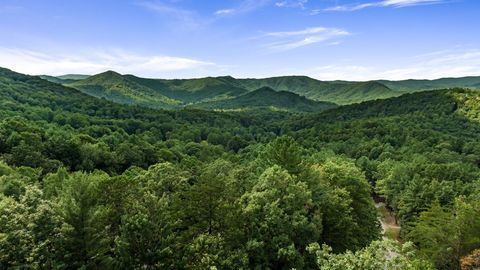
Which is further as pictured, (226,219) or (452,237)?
(452,237)

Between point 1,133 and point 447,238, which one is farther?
point 1,133

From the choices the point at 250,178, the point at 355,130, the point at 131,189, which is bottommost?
the point at 355,130

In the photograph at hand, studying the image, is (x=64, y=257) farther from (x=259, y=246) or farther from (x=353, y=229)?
(x=353, y=229)

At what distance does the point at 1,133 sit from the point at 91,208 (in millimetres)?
71601

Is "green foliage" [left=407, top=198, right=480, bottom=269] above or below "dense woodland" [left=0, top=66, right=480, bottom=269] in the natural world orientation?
below

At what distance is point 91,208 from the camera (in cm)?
2953

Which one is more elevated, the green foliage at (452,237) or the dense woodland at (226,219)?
the dense woodland at (226,219)

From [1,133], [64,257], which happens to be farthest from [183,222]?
[1,133]

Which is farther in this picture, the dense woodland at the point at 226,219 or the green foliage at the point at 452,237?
the green foliage at the point at 452,237

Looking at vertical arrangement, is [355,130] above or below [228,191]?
below

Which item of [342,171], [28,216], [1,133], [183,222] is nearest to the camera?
[28,216]

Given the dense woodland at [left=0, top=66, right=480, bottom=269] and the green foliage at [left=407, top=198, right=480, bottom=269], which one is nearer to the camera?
the dense woodland at [left=0, top=66, right=480, bottom=269]

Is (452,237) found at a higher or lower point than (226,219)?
lower

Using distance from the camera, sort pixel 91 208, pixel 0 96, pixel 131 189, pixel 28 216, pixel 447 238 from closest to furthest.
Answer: pixel 28 216 → pixel 91 208 → pixel 131 189 → pixel 447 238 → pixel 0 96
